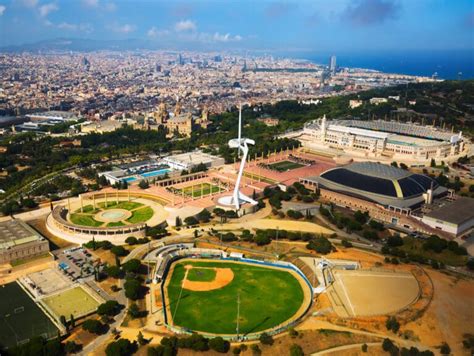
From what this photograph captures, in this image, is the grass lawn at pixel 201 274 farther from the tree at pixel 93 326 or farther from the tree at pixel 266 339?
the tree at pixel 266 339

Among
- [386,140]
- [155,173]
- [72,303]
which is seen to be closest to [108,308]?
[72,303]

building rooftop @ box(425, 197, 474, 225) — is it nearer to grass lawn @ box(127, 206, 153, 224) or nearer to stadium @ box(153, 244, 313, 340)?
stadium @ box(153, 244, 313, 340)

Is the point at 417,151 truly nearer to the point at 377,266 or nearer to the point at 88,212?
the point at 377,266

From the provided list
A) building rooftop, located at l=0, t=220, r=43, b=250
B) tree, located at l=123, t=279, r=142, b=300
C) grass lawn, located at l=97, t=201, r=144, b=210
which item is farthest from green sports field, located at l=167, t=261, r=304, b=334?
grass lawn, located at l=97, t=201, r=144, b=210

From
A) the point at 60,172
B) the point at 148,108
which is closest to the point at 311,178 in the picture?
the point at 60,172

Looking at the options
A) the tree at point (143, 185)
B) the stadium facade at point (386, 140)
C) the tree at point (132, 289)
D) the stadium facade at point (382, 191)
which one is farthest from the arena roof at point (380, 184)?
the tree at point (132, 289)
